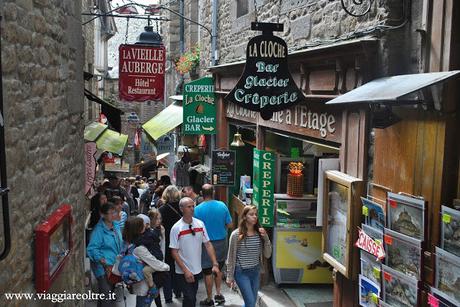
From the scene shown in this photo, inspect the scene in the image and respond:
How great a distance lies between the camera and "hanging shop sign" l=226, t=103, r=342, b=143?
21.4ft

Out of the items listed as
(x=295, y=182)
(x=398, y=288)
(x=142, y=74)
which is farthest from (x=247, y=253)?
(x=142, y=74)

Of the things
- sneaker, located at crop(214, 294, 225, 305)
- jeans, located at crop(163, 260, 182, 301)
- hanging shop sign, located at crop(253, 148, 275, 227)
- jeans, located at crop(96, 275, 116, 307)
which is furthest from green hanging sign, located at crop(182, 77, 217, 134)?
jeans, located at crop(96, 275, 116, 307)

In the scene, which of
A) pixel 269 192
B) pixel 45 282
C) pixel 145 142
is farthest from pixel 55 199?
pixel 145 142

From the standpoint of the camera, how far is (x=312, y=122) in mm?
7273

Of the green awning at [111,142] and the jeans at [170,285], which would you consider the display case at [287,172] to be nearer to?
the jeans at [170,285]

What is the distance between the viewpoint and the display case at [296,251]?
27.2ft

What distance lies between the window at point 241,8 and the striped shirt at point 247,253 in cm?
555

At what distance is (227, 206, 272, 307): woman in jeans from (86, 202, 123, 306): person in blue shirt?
4.75 feet

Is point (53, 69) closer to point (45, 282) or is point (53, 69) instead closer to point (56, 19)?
point (56, 19)

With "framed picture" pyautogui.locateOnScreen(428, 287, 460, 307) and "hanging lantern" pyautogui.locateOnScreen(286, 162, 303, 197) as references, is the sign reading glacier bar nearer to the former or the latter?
"hanging lantern" pyautogui.locateOnScreen(286, 162, 303, 197)

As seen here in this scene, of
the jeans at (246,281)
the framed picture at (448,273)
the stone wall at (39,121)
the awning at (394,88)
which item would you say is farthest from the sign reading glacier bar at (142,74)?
the framed picture at (448,273)

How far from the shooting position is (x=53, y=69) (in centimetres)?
473

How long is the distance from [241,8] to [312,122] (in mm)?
4605

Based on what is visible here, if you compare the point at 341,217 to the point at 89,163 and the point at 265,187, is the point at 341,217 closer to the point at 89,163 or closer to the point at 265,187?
the point at 265,187
